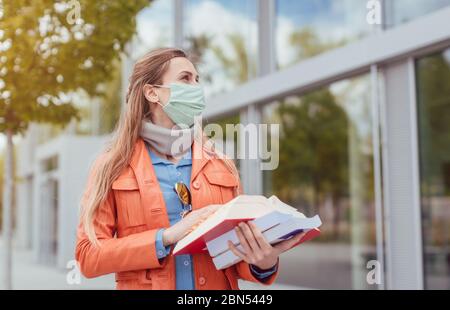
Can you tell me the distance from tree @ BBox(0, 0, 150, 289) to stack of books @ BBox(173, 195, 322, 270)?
3.05 m

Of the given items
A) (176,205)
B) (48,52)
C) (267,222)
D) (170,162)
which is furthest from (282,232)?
(48,52)

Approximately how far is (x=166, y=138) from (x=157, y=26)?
9.23m

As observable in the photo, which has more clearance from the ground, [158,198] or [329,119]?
[329,119]

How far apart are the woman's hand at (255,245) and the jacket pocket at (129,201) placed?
0.36 m

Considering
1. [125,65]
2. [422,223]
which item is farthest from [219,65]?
[422,223]

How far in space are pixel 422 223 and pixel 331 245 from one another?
1536cm

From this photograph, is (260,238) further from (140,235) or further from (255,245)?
(140,235)

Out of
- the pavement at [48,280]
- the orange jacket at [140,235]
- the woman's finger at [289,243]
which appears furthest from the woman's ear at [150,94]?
the pavement at [48,280]

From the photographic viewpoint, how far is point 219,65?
954 cm

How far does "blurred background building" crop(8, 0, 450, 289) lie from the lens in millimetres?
5691

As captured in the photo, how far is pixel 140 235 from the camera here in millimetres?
2031

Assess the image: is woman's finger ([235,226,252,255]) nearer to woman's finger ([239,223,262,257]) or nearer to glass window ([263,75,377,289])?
woman's finger ([239,223,262,257])

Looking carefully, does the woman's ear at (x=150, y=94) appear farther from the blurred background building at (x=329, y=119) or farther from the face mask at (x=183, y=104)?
the blurred background building at (x=329, y=119)
